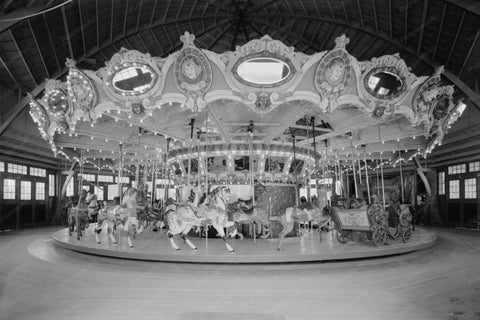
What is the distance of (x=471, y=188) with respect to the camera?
15.2 metres

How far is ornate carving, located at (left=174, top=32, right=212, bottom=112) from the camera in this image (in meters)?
6.45

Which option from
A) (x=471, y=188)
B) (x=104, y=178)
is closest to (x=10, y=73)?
(x=104, y=178)

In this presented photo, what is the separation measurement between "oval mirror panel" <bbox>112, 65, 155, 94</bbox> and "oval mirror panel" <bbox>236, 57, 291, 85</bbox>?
1.74m

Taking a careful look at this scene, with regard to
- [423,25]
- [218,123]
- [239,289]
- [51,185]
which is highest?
[423,25]

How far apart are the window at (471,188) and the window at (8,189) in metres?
19.4

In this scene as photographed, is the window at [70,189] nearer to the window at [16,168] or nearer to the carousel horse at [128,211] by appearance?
the window at [16,168]

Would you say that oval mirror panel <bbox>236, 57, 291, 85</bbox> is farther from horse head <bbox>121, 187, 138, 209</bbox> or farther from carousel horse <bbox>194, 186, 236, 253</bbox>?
horse head <bbox>121, 187, 138, 209</bbox>

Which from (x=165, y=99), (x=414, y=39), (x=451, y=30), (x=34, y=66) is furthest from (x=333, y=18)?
(x=34, y=66)

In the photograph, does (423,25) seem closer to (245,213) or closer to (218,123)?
(218,123)

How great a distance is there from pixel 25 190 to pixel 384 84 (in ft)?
51.1

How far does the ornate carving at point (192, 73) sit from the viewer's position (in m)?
6.45

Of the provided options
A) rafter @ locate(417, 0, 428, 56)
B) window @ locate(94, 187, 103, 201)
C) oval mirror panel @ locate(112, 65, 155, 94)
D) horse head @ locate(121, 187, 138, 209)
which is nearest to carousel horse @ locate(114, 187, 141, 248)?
horse head @ locate(121, 187, 138, 209)

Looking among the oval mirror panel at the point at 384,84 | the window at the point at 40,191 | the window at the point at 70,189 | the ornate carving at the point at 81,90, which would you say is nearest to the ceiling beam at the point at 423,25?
the oval mirror panel at the point at 384,84

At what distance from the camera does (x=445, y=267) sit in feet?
22.4
